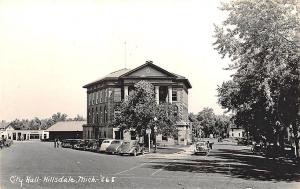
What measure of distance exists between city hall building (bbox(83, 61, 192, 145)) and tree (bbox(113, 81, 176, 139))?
14.4 m

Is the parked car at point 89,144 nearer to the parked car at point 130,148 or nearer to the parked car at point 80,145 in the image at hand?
the parked car at point 80,145

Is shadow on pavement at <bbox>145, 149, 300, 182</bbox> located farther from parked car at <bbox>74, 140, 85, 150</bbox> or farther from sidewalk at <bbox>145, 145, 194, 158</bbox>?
parked car at <bbox>74, 140, 85, 150</bbox>

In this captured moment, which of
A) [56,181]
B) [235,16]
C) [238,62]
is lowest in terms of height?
[56,181]

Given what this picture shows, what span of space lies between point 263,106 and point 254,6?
19338 mm

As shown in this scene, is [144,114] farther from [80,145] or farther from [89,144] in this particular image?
[80,145]

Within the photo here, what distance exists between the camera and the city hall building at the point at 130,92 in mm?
69625

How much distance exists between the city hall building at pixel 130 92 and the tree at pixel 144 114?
14.4 m

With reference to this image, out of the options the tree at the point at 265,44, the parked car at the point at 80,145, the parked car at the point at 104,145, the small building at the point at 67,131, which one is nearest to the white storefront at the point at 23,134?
the small building at the point at 67,131

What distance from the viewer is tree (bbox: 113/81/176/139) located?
47219 millimetres

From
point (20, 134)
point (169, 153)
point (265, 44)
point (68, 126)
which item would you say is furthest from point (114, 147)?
point (20, 134)

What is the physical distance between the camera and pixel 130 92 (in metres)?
70.6

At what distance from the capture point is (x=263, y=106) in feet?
121

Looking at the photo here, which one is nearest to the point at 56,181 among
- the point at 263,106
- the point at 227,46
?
the point at 227,46

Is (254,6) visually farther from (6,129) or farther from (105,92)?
(6,129)
